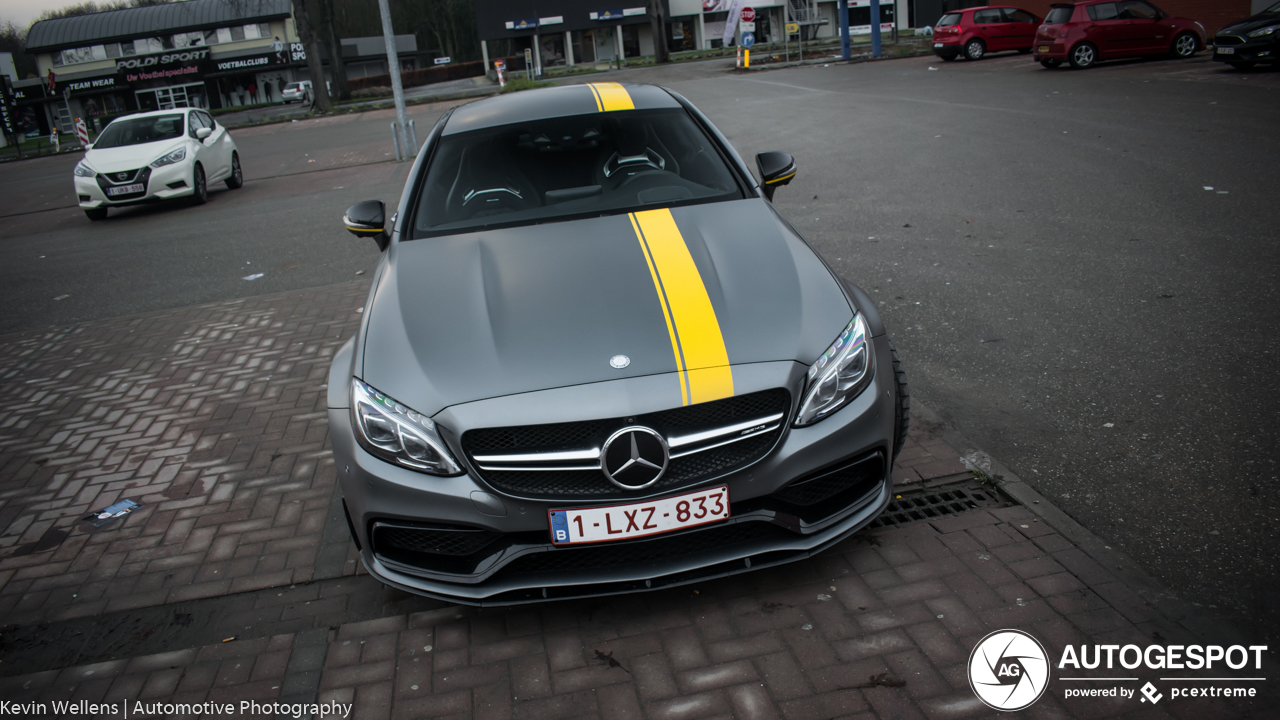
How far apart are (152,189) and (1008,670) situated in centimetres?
1369

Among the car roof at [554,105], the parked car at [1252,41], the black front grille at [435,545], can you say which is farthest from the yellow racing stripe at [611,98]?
the parked car at [1252,41]

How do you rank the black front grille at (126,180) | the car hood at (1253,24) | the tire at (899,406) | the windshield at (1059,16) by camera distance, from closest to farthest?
the tire at (899,406)
the black front grille at (126,180)
the car hood at (1253,24)
the windshield at (1059,16)

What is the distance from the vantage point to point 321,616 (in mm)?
3014

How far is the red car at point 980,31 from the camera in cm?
2617

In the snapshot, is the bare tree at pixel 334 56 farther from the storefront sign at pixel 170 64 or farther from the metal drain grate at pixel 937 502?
the metal drain grate at pixel 937 502

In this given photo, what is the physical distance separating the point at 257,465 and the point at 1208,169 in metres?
9.00

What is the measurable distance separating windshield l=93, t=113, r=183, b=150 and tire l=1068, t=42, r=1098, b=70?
62.4 feet

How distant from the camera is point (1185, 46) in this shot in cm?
1998

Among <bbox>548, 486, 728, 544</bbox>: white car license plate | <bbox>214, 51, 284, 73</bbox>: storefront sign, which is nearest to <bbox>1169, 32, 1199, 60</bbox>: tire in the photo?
<bbox>548, 486, 728, 544</bbox>: white car license plate

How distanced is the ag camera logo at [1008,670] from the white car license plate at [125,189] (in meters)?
13.6

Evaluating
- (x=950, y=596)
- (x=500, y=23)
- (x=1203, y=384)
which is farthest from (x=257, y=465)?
(x=500, y=23)

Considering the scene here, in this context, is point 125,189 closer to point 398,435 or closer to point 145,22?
point 398,435

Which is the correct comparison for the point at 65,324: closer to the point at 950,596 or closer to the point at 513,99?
the point at 513,99

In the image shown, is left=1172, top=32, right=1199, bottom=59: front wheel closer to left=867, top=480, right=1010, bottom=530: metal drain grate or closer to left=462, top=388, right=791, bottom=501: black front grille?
left=867, top=480, right=1010, bottom=530: metal drain grate
